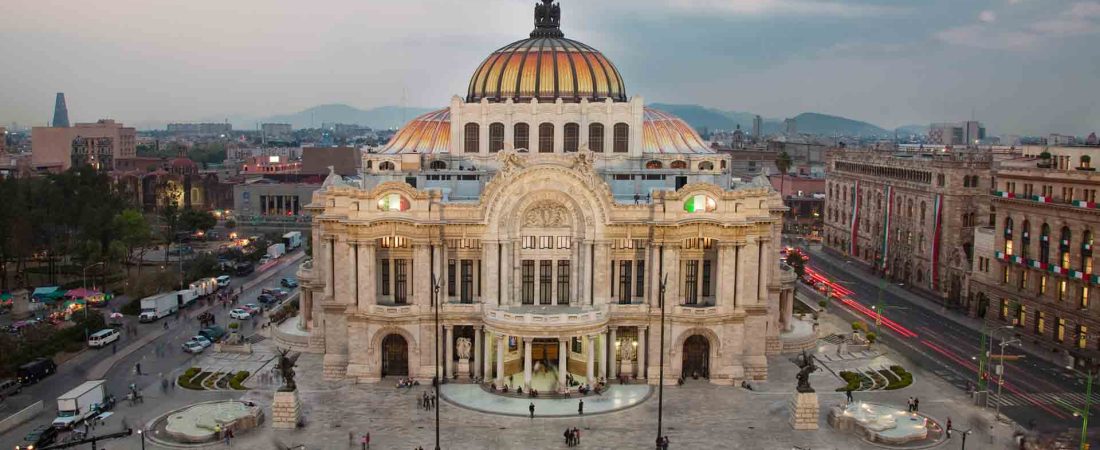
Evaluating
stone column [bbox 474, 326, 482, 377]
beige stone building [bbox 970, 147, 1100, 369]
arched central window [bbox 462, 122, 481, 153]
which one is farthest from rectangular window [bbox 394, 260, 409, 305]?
beige stone building [bbox 970, 147, 1100, 369]

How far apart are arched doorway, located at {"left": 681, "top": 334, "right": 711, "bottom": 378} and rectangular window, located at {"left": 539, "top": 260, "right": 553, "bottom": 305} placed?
37.6ft

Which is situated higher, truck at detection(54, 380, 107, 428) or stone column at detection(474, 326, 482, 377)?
stone column at detection(474, 326, 482, 377)

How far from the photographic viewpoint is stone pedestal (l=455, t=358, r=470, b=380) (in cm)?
7212

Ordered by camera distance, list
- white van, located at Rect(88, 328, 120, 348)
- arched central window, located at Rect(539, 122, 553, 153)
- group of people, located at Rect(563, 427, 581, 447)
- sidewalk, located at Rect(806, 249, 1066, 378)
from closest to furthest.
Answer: group of people, located at Rect(563, 427, 581, 447)
white van, located at Rect(88, 328, 120, 348)
sidewalk, located at Rect(806, 249, 1066, 378)
arched central window, located at Rect(539, 122, 553, 153)

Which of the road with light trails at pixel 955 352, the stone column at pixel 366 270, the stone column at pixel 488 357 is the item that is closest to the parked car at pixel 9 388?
the stone column at pixel 366 270

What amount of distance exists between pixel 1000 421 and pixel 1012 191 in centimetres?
3742

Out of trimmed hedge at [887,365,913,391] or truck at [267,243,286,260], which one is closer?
trimmed hedge at [887,365,913,391]

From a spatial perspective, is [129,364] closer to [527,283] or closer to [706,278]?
[527,283]

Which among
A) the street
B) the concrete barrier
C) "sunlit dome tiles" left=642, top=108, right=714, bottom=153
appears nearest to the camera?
the concrete barrier

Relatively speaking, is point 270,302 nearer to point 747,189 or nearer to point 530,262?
point 530,262

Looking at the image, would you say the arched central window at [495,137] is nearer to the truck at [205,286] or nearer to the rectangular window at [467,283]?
the rectangular window at [467,283]

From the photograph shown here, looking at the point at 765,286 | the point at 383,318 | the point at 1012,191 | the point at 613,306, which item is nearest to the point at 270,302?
the point at 383,318

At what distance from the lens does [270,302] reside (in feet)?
341

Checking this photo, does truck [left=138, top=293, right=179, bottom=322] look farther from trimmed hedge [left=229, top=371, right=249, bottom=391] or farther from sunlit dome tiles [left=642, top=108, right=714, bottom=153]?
sunlit dome tiles [left=642, top=108, right=714, bottom=153]
